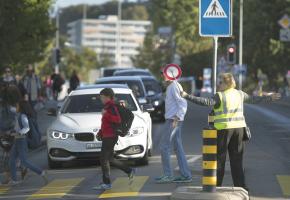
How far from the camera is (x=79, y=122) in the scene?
613 inches

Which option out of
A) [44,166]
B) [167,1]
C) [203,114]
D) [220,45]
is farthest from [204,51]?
[44,166]

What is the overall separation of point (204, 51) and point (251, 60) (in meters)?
25.5

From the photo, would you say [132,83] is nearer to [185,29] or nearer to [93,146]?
[93,146]

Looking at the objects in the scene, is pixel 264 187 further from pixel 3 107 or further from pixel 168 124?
pixel 3 107

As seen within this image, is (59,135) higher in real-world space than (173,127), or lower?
lower

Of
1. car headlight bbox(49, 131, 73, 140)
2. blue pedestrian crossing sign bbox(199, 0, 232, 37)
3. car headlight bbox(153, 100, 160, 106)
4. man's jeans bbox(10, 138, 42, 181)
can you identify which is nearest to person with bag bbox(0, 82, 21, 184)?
man's jeans bbox(10, 138, 42, 181)

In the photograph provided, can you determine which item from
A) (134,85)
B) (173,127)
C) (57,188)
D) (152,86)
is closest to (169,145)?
(173,127)

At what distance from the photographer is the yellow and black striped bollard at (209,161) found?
36.5 feet

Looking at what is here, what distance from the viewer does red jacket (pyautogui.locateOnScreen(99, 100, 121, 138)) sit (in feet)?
41.2

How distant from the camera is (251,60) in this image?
70625 millimetres

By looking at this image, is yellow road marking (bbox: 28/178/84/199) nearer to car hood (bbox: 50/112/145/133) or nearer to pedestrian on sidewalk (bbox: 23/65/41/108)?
car hood (bbox: 50/112/145/133)

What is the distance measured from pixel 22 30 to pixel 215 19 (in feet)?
62.5

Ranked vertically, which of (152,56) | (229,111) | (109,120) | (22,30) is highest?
(22,30)

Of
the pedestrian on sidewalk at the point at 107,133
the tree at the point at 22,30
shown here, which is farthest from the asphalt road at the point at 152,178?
the tree at the point at 22,30
